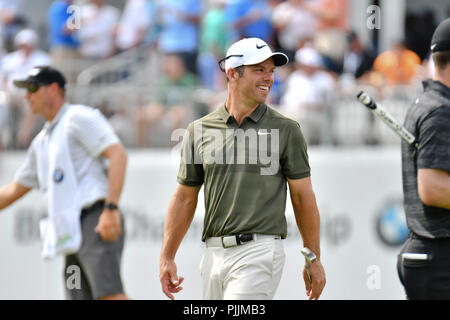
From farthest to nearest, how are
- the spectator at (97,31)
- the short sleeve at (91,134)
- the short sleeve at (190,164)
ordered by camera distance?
the spectator at (97,31)
the short sleeve at (91,134)
the short sleeve at (190,164)

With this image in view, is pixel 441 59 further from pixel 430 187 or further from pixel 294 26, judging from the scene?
pixel 294 26

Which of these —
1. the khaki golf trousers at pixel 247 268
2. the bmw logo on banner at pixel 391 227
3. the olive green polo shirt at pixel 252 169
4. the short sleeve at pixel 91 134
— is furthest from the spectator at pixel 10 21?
the khaki golf trousers at pixel 247 268

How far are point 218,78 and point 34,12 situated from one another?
11.0 ft

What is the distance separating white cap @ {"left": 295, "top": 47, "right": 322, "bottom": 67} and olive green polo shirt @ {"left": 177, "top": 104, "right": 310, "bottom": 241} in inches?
228

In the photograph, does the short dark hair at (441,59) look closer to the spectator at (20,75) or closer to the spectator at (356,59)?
the spectator at (356,59)

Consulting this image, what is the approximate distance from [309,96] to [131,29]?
2493 millimetres

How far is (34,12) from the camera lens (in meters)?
13.4

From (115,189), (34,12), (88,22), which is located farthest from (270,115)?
(34,12)

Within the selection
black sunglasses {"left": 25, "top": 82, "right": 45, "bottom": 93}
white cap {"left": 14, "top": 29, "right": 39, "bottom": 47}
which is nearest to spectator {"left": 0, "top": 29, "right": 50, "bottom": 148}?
white cap {"left": 14, "top": 29, "right": 39, "bottom": 47}

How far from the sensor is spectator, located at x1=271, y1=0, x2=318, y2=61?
11977 millimetres

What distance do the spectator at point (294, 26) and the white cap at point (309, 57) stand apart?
344mm

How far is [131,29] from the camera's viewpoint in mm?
12227

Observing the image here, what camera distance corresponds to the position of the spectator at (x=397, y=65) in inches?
467

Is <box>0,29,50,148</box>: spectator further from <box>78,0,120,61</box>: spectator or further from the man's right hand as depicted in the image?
the man's right hand
